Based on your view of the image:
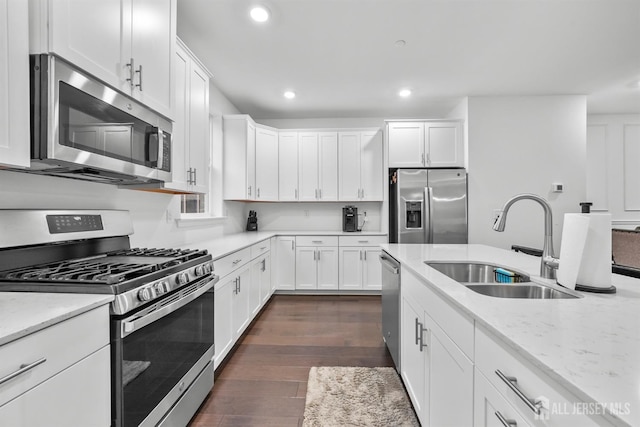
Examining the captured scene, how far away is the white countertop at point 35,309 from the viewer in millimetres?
758

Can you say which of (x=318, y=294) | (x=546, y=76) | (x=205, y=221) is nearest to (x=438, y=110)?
(x=546, y=76)

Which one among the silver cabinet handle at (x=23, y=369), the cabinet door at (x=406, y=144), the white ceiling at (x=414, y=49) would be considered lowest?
the silver cabinet handle at (x=23, y=369)

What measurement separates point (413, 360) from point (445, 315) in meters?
0.65

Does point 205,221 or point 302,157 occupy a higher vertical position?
point 302,157

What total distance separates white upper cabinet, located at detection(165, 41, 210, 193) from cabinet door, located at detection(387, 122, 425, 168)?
261 centimetres

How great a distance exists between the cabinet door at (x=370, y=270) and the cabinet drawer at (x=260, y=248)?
1350 millimetres

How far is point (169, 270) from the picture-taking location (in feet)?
4.64

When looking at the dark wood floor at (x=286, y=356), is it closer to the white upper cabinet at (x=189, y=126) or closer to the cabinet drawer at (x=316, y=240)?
the cabinet drawer at (x=316, y=240)

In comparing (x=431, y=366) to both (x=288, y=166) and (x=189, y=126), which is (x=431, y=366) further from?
(x=288, y=166)

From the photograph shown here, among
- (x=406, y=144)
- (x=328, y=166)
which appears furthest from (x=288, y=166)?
(x=406, y=144)

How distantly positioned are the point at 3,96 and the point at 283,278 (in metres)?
3.51

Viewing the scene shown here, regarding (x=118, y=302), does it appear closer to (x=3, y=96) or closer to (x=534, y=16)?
(x=3, y=96)

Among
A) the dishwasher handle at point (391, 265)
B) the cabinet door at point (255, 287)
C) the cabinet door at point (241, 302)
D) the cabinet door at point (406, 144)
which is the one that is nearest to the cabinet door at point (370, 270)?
the cabinet door at point (406, 144)

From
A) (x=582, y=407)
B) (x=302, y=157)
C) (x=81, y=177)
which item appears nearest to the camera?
(x=582, y=407)
